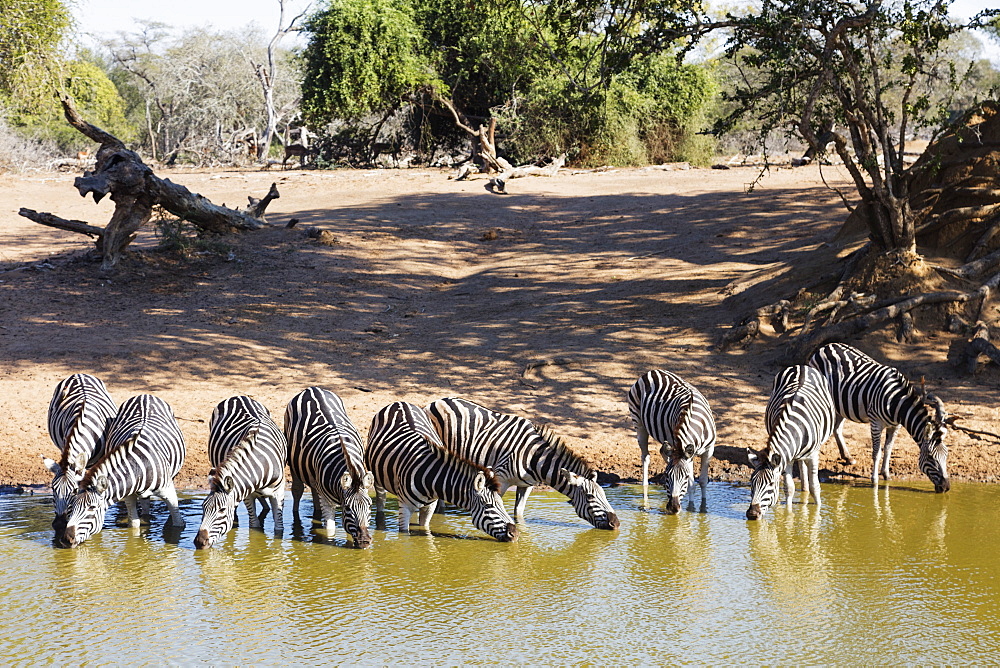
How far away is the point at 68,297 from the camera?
55.9 feet

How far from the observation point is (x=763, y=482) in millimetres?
8656

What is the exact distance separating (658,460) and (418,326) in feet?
20.8

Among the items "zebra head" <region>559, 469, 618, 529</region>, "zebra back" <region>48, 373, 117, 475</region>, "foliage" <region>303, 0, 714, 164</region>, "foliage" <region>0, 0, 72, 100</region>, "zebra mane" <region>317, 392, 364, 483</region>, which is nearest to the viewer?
"zebra mane" <region>317, 392, 364, 483</region>

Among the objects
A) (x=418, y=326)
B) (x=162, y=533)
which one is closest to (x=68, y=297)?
(x=418, y=326)

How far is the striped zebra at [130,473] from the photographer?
25.7ft

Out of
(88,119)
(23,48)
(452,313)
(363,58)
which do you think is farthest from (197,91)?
(452,313)

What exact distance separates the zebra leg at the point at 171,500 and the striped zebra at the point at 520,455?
2.28 meters

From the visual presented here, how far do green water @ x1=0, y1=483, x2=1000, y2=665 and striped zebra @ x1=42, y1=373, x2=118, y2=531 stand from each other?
1.57 ft

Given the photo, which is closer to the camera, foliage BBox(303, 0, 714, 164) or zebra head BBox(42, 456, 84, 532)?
zebra head BBox(42, 456, 84, 532)

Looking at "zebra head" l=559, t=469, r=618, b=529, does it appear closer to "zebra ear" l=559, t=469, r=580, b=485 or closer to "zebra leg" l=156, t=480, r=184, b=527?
"zebra ear" l=559, t=469, r=580, b=485

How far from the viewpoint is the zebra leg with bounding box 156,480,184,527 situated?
8.34 meters

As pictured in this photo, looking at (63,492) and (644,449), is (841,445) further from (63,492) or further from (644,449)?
(63,492)

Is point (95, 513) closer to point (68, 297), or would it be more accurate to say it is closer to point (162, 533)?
point (162, 533)

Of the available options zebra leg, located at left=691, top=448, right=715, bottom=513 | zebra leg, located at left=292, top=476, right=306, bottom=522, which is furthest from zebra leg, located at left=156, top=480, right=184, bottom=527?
zebra leg, located at left=691, top=448, right=715, bottom=513
